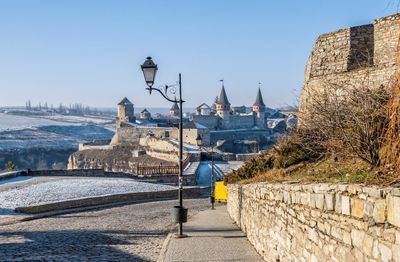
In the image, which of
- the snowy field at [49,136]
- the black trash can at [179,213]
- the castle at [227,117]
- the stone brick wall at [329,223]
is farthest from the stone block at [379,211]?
the snowy field at [49,136]

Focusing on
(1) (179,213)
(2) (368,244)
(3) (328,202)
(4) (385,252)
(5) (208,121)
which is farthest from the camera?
(5) (208,121)

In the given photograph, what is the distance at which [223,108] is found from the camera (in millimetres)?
121188

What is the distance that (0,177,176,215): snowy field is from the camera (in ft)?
65.0

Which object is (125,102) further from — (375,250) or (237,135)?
(375,250)

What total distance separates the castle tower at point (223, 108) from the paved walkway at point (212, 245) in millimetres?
103293

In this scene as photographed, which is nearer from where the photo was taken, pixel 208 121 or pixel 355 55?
pixel 355 55

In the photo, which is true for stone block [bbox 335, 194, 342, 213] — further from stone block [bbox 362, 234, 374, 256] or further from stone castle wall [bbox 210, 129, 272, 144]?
stone castle wall [bbox 210, 129, 272, 144]

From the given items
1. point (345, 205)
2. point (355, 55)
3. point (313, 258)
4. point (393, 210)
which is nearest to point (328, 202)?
point (345, 205)

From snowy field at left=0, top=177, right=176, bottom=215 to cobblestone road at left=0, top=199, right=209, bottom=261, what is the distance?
2.58 meters

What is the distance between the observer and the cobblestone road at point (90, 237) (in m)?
10.6

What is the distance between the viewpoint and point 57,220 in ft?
55.3

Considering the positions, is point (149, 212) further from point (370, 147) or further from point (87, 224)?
point (370, 147)

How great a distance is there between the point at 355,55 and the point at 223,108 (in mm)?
107948

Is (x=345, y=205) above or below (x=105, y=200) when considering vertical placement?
above
